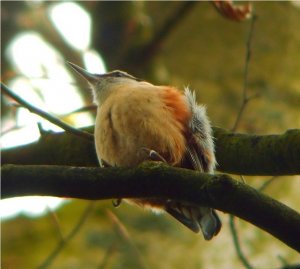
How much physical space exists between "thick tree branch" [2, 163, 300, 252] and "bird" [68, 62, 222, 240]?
785 millimetres

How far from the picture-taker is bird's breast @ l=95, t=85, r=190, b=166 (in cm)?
420

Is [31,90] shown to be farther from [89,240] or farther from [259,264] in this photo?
[259,264]

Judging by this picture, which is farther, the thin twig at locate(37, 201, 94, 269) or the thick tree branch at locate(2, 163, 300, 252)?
the thin twig at locate(37, 201, 94, 269)

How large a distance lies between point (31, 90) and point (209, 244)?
3032mm

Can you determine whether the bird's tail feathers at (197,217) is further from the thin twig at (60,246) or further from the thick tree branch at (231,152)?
the thin twig at (60,246)

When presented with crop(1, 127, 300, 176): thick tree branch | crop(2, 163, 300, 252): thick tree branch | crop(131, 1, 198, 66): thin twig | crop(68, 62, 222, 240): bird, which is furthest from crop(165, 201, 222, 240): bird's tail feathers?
crop(131, 1, 198, 66): thin twig

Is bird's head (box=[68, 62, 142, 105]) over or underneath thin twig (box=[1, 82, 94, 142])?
underneath

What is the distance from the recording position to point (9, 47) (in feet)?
32.4

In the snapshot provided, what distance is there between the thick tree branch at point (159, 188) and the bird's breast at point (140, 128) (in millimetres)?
927

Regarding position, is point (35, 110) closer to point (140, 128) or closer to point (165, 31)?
point (140, 128)

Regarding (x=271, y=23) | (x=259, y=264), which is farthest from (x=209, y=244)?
(x=271, y=23)

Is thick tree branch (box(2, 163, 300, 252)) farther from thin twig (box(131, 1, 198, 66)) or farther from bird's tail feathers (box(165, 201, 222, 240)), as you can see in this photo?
thin twig (box(131, 1, 198, 66))

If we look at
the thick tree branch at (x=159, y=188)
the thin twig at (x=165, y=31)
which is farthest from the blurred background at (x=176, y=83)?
the thick tree branch at (x=159, y=188)

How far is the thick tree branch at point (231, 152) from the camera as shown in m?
3.61
